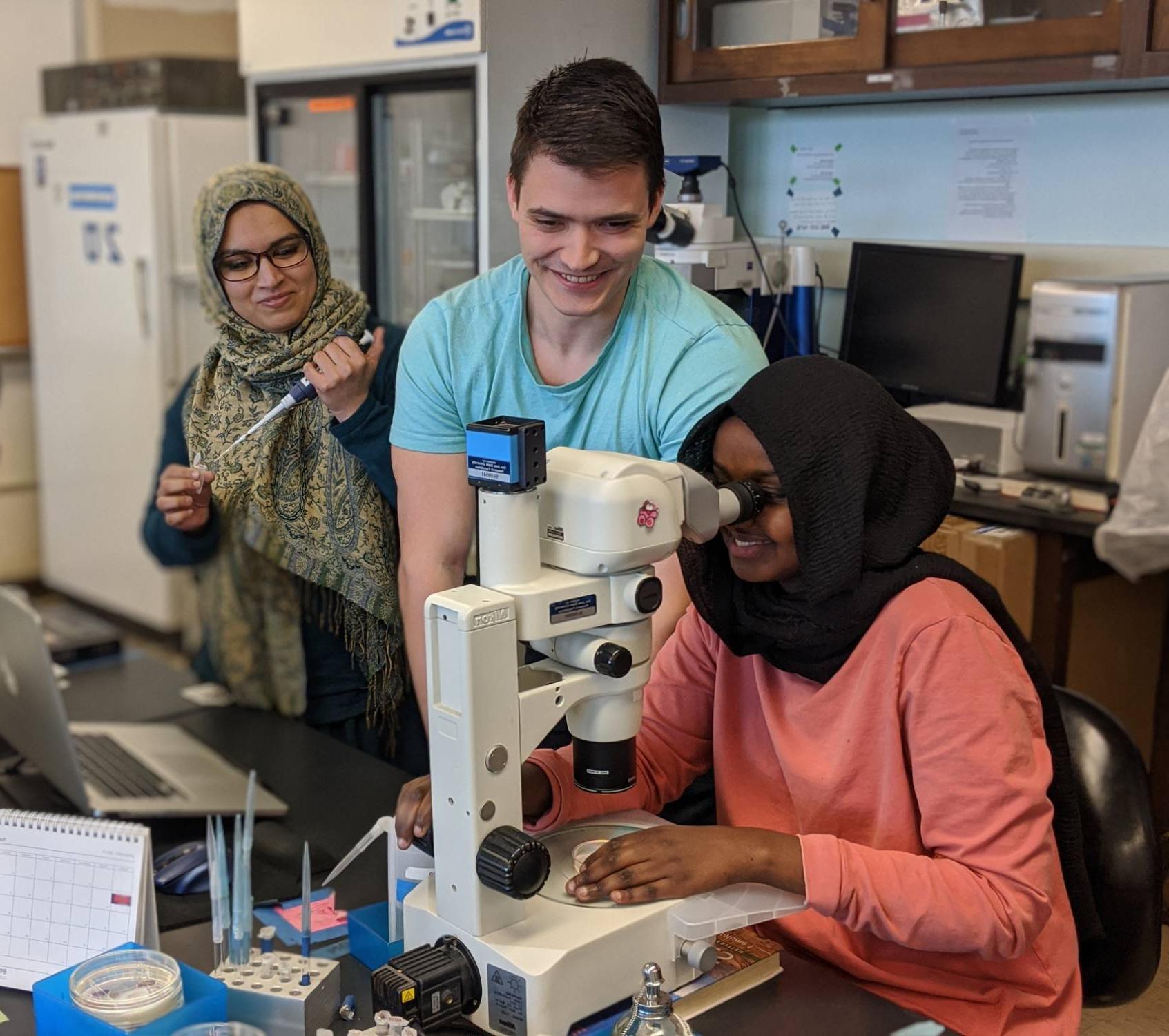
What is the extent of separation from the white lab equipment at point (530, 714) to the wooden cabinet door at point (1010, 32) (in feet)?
5.14

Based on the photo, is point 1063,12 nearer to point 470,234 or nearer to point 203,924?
point 470,234

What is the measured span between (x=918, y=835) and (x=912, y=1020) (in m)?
0.20

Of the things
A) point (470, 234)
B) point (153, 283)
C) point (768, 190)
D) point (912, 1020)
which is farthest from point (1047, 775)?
point (153, 283)

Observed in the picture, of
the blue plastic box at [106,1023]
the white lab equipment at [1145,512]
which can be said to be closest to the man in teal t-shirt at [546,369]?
the blue plastic box at [106,1023]

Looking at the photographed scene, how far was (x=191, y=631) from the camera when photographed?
4520 mm

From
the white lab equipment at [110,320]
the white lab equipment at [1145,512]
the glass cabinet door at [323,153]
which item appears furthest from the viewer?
the white lab equipment at [110,320]

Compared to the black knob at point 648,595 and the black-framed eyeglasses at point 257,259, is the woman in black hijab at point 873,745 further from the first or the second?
the black-framed eyeglasses at point 257,259

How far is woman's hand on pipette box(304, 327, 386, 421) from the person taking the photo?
1677 millimetres

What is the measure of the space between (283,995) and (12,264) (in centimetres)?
449

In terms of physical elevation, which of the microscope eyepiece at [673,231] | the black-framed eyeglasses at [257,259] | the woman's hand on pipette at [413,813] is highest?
the microscope eyepiece at [673,231]

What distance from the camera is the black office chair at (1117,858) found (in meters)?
1.38

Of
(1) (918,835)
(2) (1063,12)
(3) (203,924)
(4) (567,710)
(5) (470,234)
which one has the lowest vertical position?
(3) (203,924)

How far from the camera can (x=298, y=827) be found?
1.61 metres

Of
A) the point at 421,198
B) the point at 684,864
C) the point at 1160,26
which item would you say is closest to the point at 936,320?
the point at 1160,26
